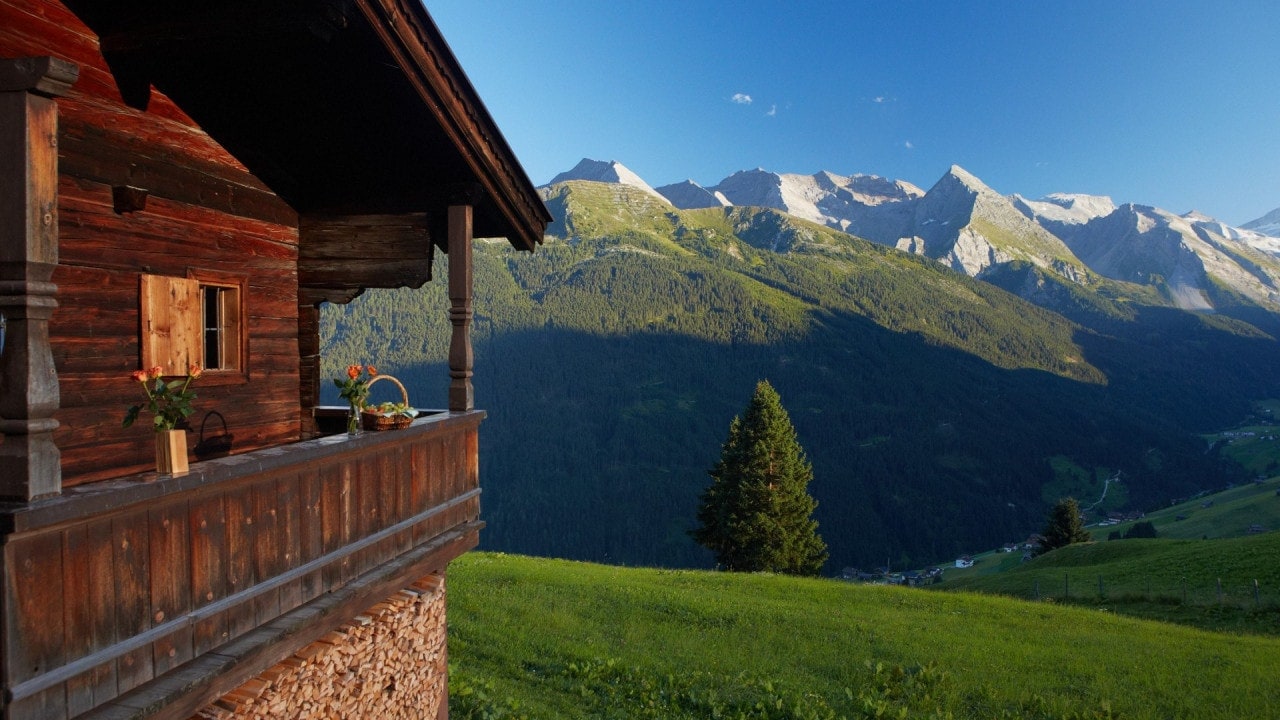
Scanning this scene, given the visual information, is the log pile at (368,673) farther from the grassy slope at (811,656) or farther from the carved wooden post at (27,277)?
the grassy slope at (811,656)

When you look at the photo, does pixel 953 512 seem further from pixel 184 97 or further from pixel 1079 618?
pixel 184 97

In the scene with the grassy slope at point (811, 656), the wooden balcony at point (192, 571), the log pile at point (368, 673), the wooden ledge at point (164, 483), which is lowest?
the grassy slope at point (811, 656)

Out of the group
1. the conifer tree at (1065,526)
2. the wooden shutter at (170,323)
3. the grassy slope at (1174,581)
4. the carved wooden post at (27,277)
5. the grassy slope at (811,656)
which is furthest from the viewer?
the conifer tree at (1065,526)

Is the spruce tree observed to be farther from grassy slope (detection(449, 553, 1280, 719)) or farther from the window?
the window

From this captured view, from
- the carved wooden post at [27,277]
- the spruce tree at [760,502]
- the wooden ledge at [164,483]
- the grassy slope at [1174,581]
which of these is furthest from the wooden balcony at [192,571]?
the spruce tree at [760,502]

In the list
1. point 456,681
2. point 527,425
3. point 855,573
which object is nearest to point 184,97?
point 456,681

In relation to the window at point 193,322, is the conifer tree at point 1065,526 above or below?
below

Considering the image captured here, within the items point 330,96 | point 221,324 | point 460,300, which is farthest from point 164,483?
point 330,96

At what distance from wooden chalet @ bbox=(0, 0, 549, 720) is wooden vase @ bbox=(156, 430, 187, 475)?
18cm

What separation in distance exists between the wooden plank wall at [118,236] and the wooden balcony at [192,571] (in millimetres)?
2187

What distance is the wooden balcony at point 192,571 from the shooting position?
4000 mm

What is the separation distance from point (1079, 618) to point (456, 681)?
58.3 feet

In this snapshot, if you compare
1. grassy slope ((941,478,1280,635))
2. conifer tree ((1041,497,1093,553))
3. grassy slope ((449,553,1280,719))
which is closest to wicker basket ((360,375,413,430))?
grassy slope ((449,553,1280,719))

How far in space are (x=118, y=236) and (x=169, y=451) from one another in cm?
332
